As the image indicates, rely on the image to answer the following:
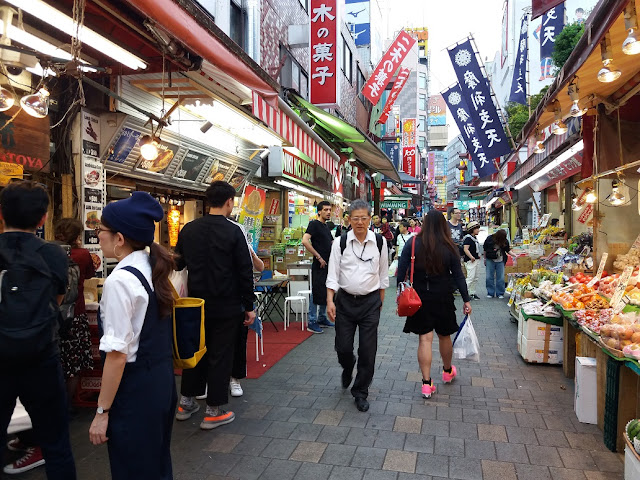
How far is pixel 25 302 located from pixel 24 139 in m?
3.18

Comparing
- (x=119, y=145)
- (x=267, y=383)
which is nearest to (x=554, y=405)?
(x=267, y=383)

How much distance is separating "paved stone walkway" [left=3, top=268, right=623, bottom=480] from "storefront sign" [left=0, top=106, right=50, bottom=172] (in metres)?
2.86

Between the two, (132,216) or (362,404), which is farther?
(362,404)

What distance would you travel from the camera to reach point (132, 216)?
7.39 feet

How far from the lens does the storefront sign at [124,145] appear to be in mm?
6805

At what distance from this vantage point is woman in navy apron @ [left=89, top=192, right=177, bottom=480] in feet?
7.01

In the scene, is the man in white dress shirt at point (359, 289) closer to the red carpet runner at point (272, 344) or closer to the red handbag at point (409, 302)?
the red handbag at point (409, 302)

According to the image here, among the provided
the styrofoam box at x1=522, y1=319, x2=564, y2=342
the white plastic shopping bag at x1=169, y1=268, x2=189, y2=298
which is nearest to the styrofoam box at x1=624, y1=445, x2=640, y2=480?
the styrofoam box at x1=522, y1=319, x2=564, y2=342

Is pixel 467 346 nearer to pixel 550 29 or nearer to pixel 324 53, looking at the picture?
pixel 324 53

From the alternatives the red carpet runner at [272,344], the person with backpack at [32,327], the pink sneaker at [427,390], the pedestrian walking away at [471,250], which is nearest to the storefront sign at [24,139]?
the person with backpack at [32,327]

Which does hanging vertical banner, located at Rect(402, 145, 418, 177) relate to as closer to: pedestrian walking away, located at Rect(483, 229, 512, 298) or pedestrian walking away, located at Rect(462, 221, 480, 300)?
pedestrian walking away, located at Rect(483, 229, 512, 298)

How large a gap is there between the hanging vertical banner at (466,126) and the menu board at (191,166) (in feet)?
23.5

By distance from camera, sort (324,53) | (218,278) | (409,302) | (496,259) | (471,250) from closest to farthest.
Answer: (218,278)
(409,302)
(471,250)
(496,259)
(324,53)

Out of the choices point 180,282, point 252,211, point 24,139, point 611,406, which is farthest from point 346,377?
point 252,211
